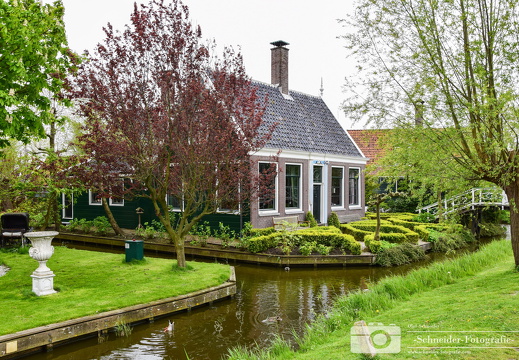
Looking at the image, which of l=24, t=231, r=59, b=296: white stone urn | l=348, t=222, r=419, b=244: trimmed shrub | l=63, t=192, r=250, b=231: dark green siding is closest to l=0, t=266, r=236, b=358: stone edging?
l=24, t=231, r=59, b=296: white stone urn

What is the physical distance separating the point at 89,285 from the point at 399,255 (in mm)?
9306

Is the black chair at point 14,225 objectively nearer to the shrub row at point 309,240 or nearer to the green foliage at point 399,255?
the shrub row at point 309,240

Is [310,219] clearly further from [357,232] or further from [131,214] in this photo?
[131,214]

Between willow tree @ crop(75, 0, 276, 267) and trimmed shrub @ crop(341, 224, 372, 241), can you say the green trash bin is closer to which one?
willow tree @ crop(75, 0, 276, 267)

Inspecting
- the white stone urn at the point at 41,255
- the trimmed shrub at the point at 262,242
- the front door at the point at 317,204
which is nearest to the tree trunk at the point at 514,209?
the trimmed shrub at the point at 262,242

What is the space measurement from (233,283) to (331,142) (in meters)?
11.9

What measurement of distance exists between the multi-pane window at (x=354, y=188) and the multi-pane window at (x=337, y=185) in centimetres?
98

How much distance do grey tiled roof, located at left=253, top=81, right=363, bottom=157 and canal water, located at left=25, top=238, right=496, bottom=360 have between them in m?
6.40

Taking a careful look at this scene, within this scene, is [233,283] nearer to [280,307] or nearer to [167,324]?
[280,307]

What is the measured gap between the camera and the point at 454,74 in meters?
8.33

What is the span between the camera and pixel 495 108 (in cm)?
707

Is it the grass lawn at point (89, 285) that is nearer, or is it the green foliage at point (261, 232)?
the grass lawn at point (89, 285)

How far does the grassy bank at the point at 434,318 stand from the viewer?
4.66 meters

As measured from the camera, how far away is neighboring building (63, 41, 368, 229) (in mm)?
16641
